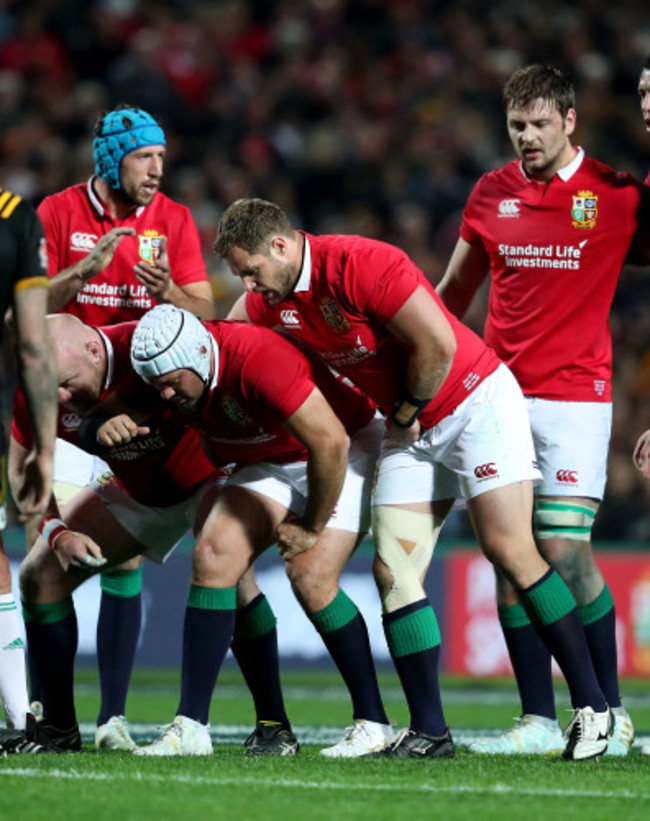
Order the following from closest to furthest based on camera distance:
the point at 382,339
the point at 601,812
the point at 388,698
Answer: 1. the point at 601,812
2. the point at 382,339
3. the point at 388,698

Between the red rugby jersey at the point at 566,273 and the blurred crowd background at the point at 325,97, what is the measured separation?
6772mm

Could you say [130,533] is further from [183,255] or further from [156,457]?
[183,255]

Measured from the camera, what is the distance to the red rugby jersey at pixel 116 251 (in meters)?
7.06

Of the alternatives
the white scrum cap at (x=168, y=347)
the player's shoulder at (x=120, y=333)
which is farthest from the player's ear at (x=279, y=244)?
the player's shoulder at (x=120, y=333)

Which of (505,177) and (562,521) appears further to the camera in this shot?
(505,177)

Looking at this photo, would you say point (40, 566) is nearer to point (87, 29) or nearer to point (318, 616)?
point (318, 616)

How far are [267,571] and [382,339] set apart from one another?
533 cm

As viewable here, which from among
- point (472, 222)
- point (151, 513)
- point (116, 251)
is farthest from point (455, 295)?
point (151, 513)

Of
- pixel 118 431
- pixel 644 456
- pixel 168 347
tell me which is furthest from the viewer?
pixel 644 456

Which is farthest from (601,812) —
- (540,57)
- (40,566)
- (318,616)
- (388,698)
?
(540,57)

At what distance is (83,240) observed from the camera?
7.11 metres

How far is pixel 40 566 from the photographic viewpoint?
6434 millimetres

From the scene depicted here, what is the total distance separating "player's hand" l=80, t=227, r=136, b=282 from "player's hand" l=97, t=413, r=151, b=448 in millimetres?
851

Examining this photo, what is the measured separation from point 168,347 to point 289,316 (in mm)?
689
